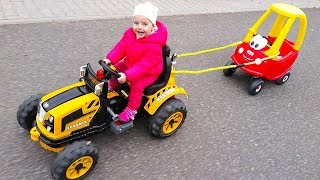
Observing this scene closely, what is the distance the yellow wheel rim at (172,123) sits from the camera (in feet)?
10.9

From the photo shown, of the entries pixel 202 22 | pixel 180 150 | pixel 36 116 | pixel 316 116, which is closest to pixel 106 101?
pixel 36 116

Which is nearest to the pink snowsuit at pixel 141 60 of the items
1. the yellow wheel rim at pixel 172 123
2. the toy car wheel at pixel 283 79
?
the yellow wheel rim at pixel 172 123

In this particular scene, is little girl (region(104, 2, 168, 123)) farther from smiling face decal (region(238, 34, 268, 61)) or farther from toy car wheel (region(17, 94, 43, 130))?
smiling face decal (region(238, 34, 268, 61))

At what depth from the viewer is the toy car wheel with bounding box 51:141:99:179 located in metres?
2.56

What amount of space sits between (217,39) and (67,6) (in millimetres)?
2886

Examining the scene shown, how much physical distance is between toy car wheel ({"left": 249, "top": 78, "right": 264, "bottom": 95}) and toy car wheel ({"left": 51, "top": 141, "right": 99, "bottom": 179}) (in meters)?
2.47

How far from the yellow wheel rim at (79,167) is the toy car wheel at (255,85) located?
99.0 inches

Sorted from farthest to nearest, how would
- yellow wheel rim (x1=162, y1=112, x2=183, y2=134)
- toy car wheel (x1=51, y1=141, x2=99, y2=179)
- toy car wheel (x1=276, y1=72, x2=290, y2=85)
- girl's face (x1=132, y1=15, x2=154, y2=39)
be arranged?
toy car wheel (x1=276, y1=72, x2=290, y2=85) → yellow wheel rim (x1=162, y1=112, x2=183, y2=134) → girl's face (x1=132, y1=15, x2=154, y2=39) → toy car wheel (x1=51, y1=141, x2=99, y2=179)

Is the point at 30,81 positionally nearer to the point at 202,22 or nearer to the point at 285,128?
the point at 285,128

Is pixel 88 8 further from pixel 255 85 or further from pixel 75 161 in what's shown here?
pixel 75 161

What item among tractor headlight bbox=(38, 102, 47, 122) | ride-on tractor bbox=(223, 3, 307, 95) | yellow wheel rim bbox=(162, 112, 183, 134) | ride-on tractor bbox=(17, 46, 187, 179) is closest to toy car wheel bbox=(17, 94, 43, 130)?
ride-on tractor bbox=(17, 46, 187, 179)

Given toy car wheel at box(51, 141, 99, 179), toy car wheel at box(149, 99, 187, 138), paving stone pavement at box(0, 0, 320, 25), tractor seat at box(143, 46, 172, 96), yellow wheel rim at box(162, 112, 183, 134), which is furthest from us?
paving stone pavement at box(0, 0, 320, 25)

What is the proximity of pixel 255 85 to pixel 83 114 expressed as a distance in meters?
2.50

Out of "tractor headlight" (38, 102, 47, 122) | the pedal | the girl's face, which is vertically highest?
the girl's face
